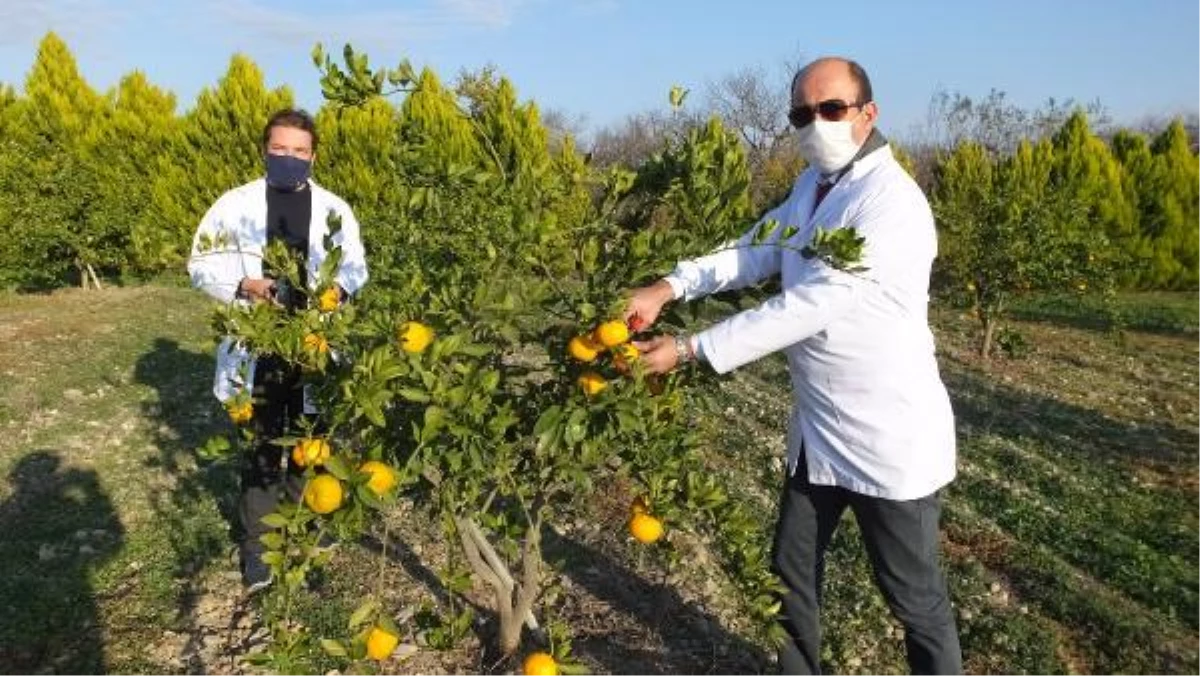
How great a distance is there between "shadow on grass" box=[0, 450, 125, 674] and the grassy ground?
0.01 m

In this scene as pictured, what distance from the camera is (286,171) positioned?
10.8ft

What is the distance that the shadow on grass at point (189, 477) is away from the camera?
3.91 meters

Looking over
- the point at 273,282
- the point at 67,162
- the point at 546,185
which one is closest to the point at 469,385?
the point at 546,185

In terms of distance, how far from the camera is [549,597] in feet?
10.8

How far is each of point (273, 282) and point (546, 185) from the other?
49.4 inches

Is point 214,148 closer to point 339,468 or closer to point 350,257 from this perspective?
point 350,257

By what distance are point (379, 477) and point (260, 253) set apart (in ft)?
5.47

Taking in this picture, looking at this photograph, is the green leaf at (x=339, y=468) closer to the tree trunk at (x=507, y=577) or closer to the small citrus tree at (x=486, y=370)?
the small citrus tree at (x=486, y=370)

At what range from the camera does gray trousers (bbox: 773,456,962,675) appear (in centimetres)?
230

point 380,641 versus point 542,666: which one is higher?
point 380,641

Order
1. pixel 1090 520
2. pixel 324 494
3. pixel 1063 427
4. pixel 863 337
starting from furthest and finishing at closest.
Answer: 1. pixel 1063 427
2. pixel 1090 520
3. pixel 863 337
4. pixel 324 494

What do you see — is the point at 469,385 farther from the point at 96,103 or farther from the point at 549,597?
the point at 96,103

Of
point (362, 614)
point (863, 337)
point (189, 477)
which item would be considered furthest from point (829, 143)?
point (189, 477)

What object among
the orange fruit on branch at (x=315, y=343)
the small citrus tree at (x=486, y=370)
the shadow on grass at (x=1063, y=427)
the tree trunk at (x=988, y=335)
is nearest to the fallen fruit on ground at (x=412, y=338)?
the small citrus tree at (x=486, y=370)
